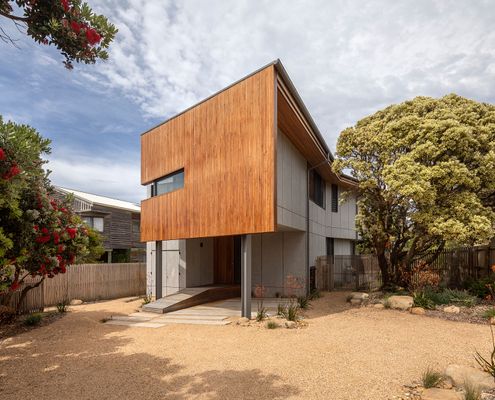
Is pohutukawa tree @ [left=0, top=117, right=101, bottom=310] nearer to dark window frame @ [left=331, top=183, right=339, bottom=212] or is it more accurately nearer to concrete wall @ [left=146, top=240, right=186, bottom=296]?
concrete wall @ [left=146, top=240, right=186, bottom=296]

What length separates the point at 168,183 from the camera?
14.2m

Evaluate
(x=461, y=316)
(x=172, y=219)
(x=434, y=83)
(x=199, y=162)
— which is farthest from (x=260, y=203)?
(x=434, y=83)

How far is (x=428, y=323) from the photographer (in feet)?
31.2

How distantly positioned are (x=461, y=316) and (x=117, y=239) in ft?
84.3

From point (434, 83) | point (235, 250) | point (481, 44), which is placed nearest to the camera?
point (481, 44)

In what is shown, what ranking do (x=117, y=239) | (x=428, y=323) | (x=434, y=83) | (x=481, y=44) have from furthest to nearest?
(x=117, y=239) → (x=434, y=83) → (x=481, y=44) → (x=428, y=323)

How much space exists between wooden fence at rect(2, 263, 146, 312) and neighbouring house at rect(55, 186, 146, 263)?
29.5 ft

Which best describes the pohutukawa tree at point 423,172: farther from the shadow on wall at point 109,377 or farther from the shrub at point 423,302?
the shadow on wall at point 109,377

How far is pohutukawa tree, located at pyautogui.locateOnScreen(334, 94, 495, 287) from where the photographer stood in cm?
1168

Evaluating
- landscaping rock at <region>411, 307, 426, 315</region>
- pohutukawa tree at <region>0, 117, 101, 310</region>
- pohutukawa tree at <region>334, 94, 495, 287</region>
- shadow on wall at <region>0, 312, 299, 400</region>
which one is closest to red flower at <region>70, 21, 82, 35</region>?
pohutukawa tree at <region>0, 117, 101, 310</region>

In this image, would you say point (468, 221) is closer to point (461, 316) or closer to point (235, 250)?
point (461, 316)

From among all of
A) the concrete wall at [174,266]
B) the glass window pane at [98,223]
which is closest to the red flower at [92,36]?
the concrete wall at [174,266]

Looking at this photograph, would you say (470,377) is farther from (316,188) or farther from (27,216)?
(316,188)

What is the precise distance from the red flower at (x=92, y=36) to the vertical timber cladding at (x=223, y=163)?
6.34 m
